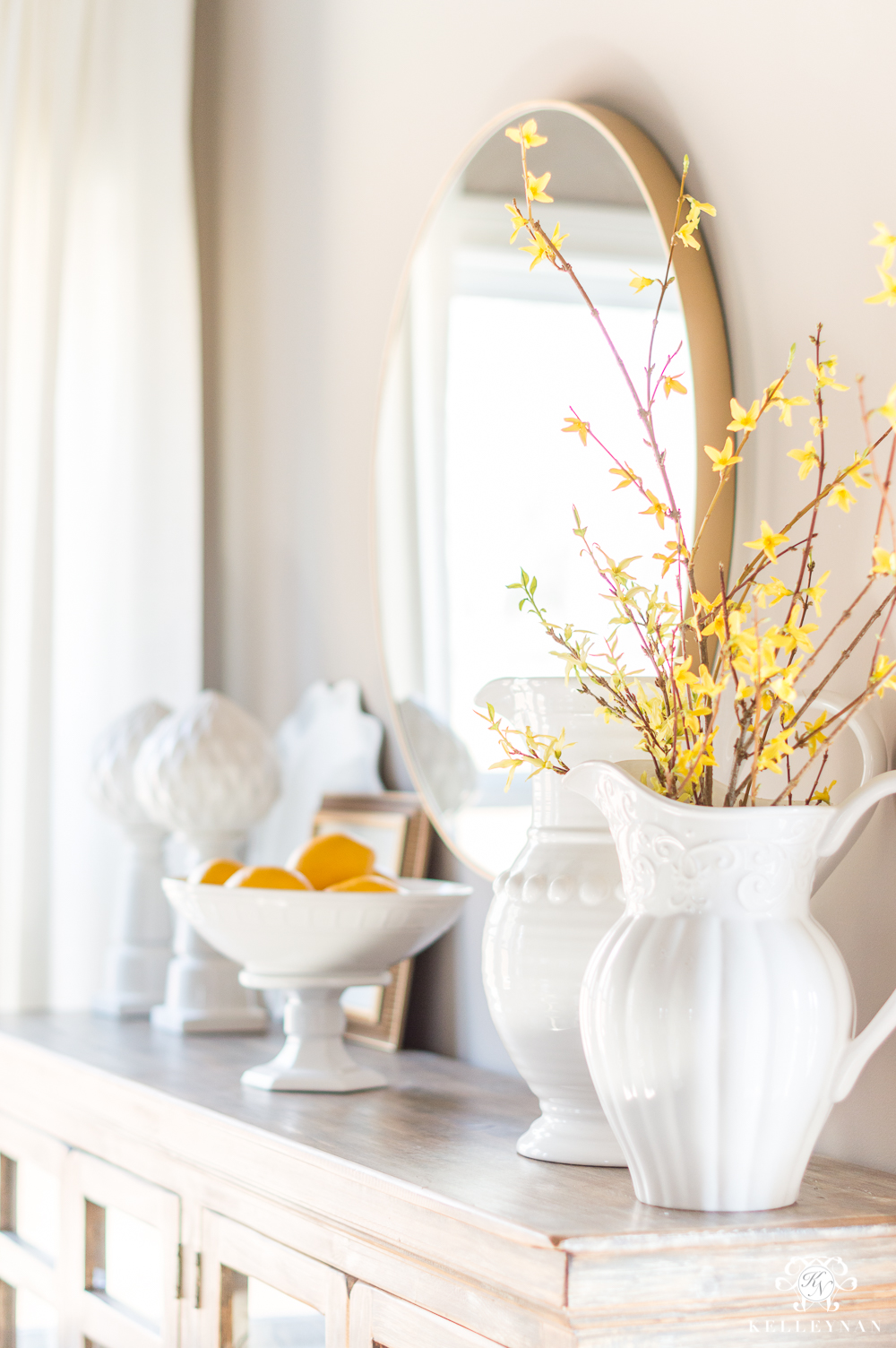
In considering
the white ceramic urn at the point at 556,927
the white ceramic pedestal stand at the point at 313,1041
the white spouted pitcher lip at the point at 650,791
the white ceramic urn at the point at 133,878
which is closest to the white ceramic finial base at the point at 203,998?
the white ceramic urn at the point at 133,878

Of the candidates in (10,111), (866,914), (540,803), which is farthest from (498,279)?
(10,111)

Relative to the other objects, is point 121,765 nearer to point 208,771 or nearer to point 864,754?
point 208,771

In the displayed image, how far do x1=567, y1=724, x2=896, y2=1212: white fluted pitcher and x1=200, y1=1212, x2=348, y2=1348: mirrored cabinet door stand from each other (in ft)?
0.93

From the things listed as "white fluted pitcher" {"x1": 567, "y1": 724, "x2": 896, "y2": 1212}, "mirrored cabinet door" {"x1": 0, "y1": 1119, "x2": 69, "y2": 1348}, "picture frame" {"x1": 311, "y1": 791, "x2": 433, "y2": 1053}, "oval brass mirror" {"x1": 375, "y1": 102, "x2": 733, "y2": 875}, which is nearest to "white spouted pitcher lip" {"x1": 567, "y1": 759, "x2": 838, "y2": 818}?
"white fluted pitcher" {"x1": 567, "y1": 724, "x2": 896, "y2": 1212}

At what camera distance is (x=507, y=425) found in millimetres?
1382

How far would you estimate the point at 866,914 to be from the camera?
0.96 m

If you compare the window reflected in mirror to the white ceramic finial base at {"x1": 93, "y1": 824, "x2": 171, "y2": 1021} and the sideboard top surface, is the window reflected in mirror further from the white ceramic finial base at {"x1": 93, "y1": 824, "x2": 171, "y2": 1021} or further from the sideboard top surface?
the white ceramic finial base at {"x1": 93, "y1": 824, "x2": 171, "y2": 1021}

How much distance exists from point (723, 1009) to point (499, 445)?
0.75 meters

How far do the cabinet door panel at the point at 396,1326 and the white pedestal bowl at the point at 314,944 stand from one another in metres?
0.32

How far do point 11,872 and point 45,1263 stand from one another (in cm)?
63
